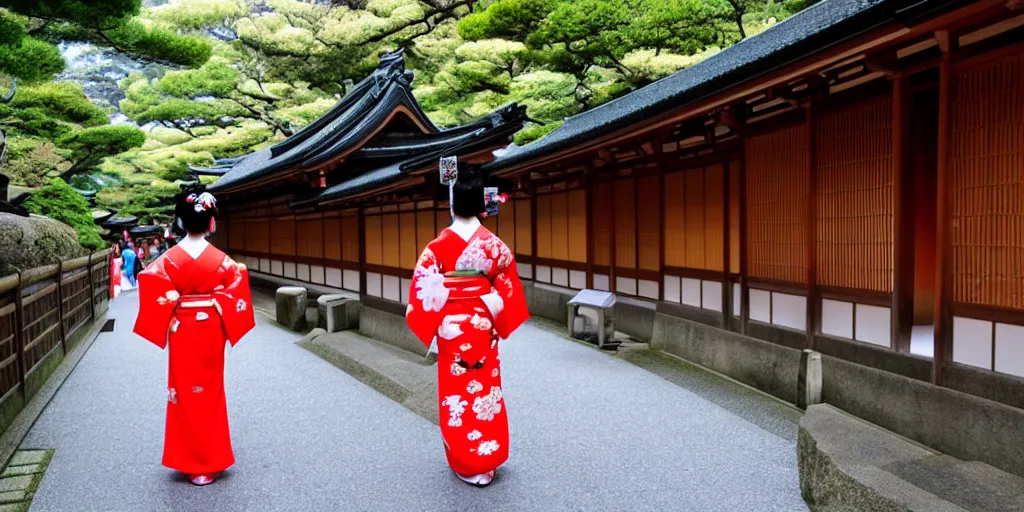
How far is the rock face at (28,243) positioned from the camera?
818 cm

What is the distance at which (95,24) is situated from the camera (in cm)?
989

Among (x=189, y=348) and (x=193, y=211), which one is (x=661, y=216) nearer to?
(x=193, y=211)

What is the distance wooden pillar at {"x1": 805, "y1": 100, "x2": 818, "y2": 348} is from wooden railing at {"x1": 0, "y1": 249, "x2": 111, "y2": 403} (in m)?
7.70

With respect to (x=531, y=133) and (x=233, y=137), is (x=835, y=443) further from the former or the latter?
(x=233, y=137)

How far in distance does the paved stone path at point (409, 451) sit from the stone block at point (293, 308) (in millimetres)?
4389

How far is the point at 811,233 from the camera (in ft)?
21.0

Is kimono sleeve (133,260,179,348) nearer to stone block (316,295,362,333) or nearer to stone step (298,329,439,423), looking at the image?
stone step (298,329,439,423)

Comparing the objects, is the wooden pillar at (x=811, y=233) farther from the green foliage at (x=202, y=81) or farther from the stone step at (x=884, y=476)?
the green foliage at (x=202, y=81)

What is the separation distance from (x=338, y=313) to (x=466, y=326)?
723cm

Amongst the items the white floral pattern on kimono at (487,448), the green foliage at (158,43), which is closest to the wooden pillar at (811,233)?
the white floral pattern on kimono at (487,448)

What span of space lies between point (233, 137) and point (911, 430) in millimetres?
30562

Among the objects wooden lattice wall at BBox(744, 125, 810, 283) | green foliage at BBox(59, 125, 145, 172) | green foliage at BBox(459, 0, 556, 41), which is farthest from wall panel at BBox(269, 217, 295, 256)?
wooden lattice wall at BBox(744, 125, 810, 283)

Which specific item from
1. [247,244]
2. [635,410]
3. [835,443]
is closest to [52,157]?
[247,244]

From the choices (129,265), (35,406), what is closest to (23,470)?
(35,406)
